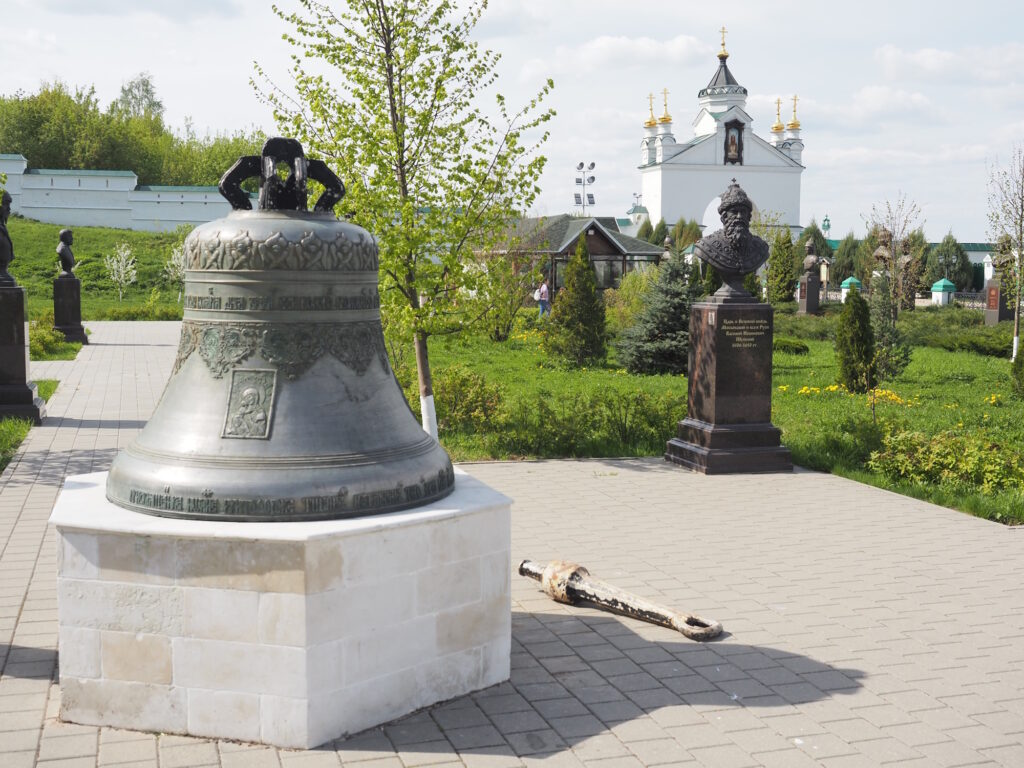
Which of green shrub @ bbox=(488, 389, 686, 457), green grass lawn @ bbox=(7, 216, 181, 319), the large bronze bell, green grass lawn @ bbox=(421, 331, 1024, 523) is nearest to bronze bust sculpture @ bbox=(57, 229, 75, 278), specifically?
green grass lawn @ bbox=(7, 216, 181, 319)

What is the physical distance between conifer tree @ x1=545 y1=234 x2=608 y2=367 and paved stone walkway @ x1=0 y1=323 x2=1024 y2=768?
1122 centimetres

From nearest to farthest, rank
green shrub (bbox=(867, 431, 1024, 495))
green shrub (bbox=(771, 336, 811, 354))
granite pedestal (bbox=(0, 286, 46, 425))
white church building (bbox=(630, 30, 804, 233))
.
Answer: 1. green shrub (bbox=(867, 431, 1024, 495))
2. granite pedestal (bbox=(0, 286, 46, 425))
3. green shrub (bbox=(771, 336, 811, 354))
4. white church building (bbox=(630, 30, 804, 233))

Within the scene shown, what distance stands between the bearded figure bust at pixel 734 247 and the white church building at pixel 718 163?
64898 millimetres

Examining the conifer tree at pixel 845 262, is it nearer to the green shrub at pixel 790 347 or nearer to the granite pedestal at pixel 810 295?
the granite pedestal at pixel 810 295

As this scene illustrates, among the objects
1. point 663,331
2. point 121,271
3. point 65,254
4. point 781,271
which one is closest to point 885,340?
point 663,331

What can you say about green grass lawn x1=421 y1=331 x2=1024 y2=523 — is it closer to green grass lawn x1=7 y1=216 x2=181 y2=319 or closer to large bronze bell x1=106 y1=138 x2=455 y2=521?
large bronze bell x1=106 y1=138 x2=455 y2=521

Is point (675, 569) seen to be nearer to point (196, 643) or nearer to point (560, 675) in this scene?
point (560, 675)

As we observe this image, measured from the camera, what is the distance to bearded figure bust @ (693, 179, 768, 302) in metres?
11.0

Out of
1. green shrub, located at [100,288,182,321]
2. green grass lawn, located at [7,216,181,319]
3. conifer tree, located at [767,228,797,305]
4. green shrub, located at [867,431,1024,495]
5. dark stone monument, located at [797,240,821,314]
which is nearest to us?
green shrub, located at [867,431,1024,495]

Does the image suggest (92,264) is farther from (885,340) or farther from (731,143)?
(731,143)

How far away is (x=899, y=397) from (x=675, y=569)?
10.0m

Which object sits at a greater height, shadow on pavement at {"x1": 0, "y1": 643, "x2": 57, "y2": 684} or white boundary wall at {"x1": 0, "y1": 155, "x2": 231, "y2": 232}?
white boundary wall at {"x1": 0, "y1": 155, "x2": 231, "y2": 232}

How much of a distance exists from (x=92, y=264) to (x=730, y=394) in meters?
42.0

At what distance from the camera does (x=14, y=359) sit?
1257cm
